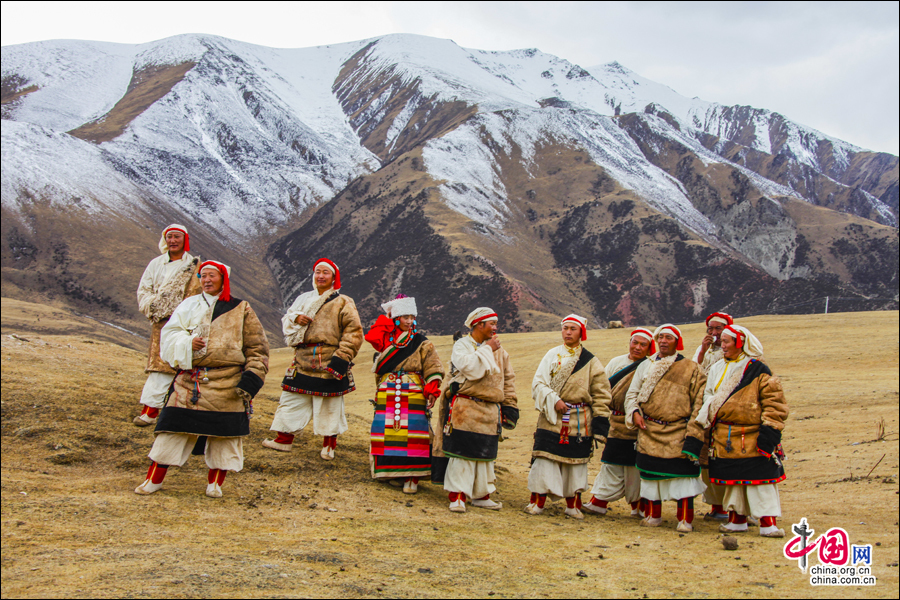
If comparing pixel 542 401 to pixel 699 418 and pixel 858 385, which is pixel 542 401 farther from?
pixel 858 385

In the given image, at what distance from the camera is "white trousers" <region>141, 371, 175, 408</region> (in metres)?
6.75

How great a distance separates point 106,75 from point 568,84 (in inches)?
5073

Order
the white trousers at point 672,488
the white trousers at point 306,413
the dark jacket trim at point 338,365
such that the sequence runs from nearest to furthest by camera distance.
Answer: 1. the white trousers at point 672,488
2. the dark jacket trim at point 338,365
3. the white trousers at point 306,413

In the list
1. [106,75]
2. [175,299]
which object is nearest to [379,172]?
[106,75]

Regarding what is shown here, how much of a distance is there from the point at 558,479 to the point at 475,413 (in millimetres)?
1057

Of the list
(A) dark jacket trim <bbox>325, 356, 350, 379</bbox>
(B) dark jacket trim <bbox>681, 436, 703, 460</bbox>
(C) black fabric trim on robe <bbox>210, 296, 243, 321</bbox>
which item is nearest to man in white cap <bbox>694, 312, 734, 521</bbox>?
(B) dark jacket trim <bbox>681, 436, 703, 460</bbox>

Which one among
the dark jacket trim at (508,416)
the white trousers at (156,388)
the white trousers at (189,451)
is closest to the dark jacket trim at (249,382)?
the white trousers at (189,451)

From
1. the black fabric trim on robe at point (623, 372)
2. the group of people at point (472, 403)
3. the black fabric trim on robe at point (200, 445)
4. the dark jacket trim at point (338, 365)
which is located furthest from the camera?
the black fabric trim on robe at point (623, 372)

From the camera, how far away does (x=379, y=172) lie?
76250 millimetres

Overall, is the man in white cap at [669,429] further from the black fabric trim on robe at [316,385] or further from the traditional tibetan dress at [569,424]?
the black fabric trim on robe at [316,385]

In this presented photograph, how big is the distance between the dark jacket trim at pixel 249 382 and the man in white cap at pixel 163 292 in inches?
60.6

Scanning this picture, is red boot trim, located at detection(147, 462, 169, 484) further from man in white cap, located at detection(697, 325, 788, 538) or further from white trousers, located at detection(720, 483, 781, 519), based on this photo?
white trousers, located at detection(720, 483, 781, 519)

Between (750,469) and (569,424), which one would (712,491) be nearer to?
(750,469)

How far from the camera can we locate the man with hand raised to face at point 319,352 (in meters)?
6.90
